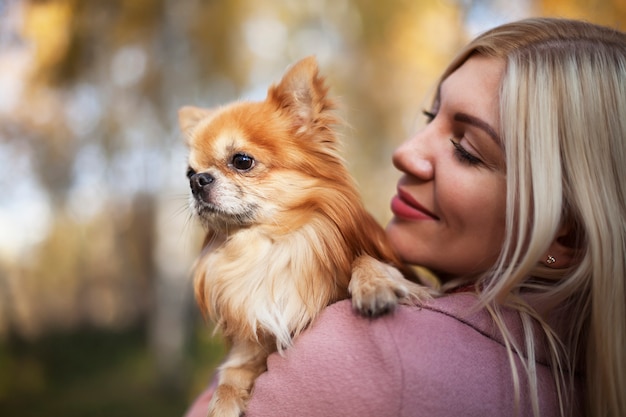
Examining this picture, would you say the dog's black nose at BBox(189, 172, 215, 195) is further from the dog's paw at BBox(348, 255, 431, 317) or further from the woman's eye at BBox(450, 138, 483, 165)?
the woman's eye at BBox(450, 138, 483, 165)

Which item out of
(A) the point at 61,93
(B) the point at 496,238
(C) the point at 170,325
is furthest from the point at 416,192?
(A) the point at 61,93

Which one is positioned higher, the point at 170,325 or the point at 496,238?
the point at 496,238

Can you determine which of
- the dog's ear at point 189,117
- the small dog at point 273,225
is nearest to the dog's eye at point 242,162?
the small dog at point 273,225

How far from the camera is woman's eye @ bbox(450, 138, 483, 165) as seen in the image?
165cm

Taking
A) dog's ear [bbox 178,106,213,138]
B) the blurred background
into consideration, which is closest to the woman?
dog's ear [bbox 178,106,213,138]

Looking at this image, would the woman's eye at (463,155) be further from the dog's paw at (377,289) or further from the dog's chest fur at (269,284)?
the dog's chest fur at (269,284)

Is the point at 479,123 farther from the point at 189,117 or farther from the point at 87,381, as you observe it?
the point at 87,381

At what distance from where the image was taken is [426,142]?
1796 mm

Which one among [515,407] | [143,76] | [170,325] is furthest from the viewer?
[143,76]

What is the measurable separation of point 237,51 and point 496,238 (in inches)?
285

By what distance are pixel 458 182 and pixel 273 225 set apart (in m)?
0.67

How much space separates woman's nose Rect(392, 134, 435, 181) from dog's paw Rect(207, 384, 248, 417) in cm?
97

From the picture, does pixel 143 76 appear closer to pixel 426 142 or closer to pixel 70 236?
pixel 70 236

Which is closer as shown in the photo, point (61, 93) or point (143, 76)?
point (61, 93)
